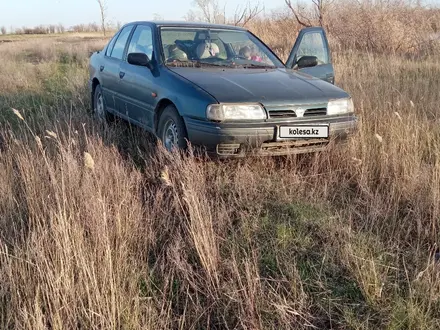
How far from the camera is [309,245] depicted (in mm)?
3002

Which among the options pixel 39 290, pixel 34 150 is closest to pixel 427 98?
pixel 34 150

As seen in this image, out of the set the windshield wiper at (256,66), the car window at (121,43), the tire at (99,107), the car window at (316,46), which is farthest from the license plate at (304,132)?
the tire at (99,107)

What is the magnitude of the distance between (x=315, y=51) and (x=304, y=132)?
244 centimetres

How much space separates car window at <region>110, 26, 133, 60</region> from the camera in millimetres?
5973

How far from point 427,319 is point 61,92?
7.91 m

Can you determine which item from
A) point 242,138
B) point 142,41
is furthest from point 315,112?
point 142,41

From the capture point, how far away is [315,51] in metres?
6.11

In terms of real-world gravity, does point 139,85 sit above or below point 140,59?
below

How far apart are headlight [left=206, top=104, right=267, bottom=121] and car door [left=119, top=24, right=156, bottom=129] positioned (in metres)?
1.00

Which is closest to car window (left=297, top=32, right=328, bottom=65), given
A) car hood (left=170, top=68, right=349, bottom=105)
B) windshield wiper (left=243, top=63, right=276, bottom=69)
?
windshield wiper (left=243, top=63, right=276, bottom=69)

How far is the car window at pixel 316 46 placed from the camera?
6047mm

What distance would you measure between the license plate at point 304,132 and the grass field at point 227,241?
0.95ft

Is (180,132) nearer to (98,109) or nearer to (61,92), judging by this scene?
(98,109)

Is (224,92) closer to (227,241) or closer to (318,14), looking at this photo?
(227,241)
